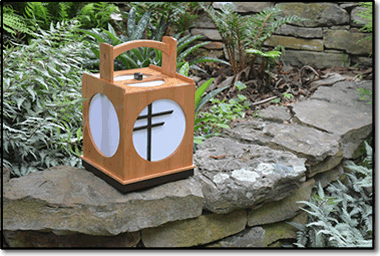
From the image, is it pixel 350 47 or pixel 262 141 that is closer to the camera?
pixel 262 141

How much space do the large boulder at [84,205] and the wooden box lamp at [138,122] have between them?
8cm

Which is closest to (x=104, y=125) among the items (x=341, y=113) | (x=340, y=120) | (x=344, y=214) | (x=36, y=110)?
(x=36, y=110)

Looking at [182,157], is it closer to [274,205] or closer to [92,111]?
[92,111]

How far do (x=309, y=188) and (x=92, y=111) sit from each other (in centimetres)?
167

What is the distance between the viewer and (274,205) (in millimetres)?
2861

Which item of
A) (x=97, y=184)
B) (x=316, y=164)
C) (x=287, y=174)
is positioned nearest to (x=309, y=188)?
(x=316, y=164)

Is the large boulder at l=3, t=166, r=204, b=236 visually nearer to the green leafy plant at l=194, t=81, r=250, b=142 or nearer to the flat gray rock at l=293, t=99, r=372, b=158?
the green leafy plant at l=194, t=81, r=250, b=142

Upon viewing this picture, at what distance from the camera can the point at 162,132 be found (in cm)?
231

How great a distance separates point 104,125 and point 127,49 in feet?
1.46

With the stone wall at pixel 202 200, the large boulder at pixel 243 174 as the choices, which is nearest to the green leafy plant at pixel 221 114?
the stone wall at pixel 202 200

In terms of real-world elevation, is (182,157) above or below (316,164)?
above

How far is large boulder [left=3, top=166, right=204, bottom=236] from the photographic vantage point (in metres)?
2.30

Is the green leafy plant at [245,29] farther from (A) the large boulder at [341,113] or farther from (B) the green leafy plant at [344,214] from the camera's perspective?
(B) the green leafy plant at [344,214]

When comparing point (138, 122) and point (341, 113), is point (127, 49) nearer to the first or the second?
point (138, 122)
